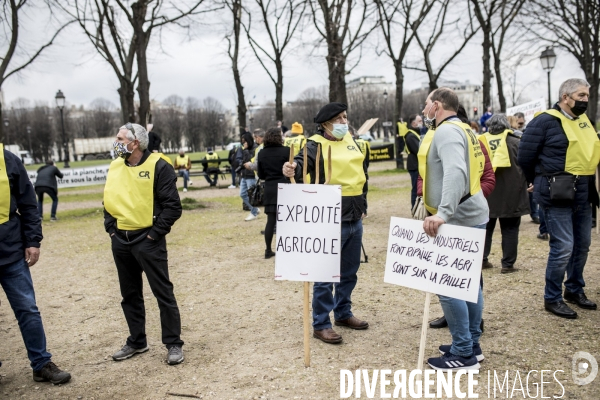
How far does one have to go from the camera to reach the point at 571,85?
15.9 feet

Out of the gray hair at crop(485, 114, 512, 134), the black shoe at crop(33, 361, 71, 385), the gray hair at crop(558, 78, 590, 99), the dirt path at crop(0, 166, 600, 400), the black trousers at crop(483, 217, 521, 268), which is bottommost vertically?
the dirt path at crop(0, 166, 600, 400)

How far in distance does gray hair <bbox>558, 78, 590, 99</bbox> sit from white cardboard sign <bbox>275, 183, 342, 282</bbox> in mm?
2354

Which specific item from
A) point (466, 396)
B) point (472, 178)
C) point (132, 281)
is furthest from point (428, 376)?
point (132, 281)

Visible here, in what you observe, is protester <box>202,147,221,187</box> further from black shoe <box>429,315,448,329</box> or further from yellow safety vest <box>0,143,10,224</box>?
yellow safety vest <box>0,143,10,224</box>

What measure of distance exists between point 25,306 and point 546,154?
184 inches

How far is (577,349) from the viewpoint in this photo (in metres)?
4.25

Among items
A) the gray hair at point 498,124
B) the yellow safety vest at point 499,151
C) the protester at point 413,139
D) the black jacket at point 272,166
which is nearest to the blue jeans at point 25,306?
the black jacket at point 272,166

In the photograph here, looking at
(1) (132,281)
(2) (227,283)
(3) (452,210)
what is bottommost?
(2) (227,283)

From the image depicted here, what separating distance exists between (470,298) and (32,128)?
98.9 m

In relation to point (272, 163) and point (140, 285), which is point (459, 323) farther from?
point (272, 163)

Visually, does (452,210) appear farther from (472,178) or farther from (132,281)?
(132,281)

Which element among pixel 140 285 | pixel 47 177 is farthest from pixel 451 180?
pixel 47 177

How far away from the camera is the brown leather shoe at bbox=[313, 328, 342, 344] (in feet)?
15.2

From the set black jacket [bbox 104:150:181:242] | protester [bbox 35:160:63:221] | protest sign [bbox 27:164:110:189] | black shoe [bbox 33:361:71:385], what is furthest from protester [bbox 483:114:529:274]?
protest sign [bbox 27:164:110:189]
